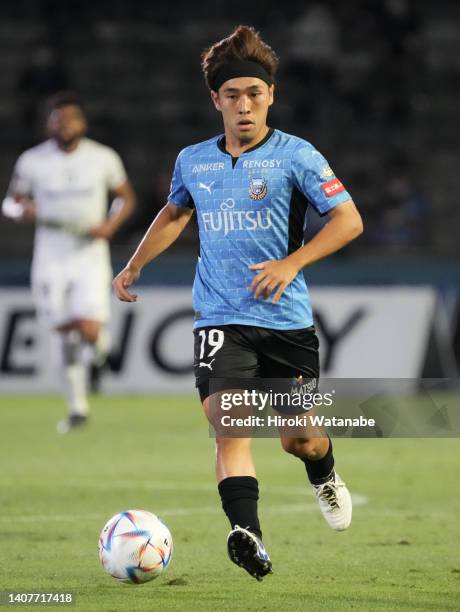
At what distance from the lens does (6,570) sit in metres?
5.75

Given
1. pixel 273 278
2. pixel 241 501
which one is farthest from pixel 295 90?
pixel 241 501

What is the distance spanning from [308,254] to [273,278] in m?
0.19

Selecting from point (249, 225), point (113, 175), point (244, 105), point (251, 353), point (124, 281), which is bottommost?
point (251, 353)

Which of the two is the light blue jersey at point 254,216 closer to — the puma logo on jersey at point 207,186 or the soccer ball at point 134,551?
the puma logo on jersey at point 207,186

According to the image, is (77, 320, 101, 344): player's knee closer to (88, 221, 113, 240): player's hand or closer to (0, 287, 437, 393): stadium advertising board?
(88, 221, 113, 240): player's hand

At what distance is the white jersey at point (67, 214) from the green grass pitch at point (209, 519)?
1.23 metres

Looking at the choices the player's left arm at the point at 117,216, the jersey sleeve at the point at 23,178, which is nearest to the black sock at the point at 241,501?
the player's left arm at the point at 117,216

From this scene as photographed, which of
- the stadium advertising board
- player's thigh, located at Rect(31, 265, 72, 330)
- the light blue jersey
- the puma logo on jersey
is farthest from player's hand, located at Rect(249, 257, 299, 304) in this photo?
the stadium advertising board

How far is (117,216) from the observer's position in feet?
40.3

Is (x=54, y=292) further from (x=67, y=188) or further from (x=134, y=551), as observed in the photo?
(x=134, y=551)

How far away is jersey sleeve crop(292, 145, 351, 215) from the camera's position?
5.55 metres

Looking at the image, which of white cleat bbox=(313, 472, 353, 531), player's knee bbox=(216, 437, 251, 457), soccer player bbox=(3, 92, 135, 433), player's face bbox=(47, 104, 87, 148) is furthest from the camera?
soccer player bbox=(3, 92, 135, 433)

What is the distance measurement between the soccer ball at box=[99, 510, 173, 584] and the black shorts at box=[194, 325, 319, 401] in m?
0.58

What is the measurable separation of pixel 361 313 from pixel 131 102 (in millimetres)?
8152
